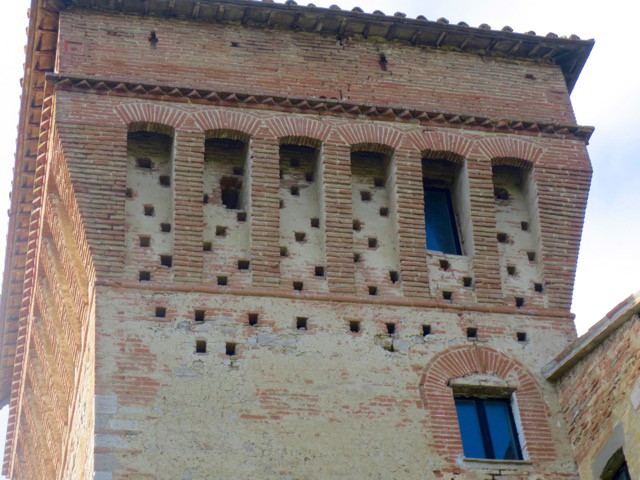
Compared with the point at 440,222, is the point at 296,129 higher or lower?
higher

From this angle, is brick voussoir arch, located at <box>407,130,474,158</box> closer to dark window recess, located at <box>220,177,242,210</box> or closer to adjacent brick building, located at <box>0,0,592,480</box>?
adjacent brick building, located at <box>0,0,592,480</box>

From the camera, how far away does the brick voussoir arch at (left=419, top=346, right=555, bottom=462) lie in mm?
18375

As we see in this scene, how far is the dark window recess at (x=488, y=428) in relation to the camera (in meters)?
18.6

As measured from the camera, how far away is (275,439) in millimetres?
17750

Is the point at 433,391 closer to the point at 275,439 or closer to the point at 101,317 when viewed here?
the point at 275,439

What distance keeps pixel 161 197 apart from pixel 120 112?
3.91 ft

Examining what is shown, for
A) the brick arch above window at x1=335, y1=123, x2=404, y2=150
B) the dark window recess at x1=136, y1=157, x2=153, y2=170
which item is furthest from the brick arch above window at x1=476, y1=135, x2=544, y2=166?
the dark window recess at x1=136, y1=157, x2=153, y2=170

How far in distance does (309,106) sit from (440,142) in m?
1.76

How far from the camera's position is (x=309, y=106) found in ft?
67.9

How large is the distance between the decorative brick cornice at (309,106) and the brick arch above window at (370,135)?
176 mm

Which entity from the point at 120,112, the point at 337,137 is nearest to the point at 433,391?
the point at 337,137

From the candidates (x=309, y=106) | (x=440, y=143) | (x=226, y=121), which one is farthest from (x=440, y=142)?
(x=226, y=121)

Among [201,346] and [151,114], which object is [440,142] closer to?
[151,114]

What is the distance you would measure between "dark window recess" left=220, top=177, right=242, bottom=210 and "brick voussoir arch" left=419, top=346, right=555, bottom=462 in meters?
3.30
